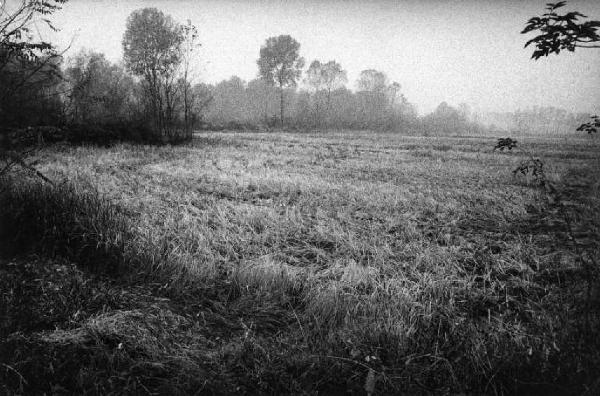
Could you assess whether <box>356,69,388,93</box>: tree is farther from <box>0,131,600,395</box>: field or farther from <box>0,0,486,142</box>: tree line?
<box>0,131,600,395</box>: field

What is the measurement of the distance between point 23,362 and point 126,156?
11463 millimetres

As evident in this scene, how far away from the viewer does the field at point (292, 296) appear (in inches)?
84.0

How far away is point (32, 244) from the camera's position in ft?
11.7

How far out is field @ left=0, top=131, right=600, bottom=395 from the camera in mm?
2133

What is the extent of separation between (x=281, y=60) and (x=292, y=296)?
44.4 m

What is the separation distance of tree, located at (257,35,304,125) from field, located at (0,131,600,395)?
124 ft

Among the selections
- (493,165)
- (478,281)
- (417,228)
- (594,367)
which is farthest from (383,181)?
(594,367)

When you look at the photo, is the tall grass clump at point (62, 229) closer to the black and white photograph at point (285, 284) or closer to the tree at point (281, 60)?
the black and white photograph at point (285, 284)

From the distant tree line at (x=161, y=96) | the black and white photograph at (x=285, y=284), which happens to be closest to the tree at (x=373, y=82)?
the distant tree line at (x=161, y=96)

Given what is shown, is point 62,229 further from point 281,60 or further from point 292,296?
point 281,60

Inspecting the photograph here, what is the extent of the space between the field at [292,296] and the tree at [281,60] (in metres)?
37.8

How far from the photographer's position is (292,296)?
3.33 meters

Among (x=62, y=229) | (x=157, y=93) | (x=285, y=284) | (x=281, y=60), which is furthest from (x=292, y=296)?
(x=281, y=60)

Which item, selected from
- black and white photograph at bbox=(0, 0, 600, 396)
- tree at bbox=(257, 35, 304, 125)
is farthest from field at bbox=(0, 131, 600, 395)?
tree at bbox=(257, 35, 304, 125)
